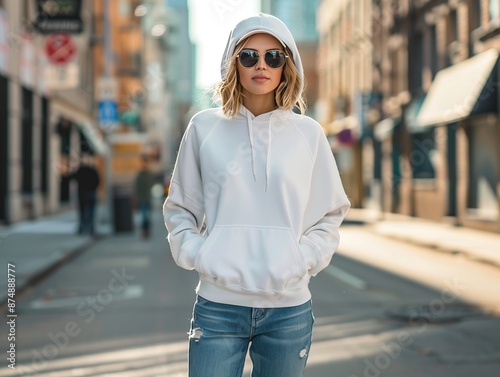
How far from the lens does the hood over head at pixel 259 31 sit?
2611mm

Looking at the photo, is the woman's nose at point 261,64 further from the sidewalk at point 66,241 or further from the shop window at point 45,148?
the shop window at point 45,148

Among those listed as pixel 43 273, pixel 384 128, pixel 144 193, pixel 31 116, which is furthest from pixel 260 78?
pixel 384 128

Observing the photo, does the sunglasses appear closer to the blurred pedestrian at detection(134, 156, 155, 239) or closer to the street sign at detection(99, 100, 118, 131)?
the blurred pedestrian at detection(134, 156, 155, 239)

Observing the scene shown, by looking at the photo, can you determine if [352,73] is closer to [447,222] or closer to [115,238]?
[447,222]

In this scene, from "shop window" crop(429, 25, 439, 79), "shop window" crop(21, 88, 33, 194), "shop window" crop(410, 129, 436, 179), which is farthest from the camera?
"shop window" crop(410, 129, 436, 179)

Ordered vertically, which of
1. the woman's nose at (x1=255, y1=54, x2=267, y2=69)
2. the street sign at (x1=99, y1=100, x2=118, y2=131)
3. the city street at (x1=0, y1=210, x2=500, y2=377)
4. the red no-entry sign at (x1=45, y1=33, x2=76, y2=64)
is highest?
Result: the red no-entry sign at (x1=45, y1=33, x2=76, y2=64)

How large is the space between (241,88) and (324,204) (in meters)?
0.48

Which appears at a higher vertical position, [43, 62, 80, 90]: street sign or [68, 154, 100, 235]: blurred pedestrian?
[43, 62, 80, 90]: street sign

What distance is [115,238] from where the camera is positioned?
18750mm

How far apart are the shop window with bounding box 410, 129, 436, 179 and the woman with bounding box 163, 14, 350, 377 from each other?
2294cm

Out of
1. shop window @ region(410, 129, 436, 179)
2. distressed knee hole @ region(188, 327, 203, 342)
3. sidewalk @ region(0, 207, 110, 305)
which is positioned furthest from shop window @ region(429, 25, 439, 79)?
distressed knee hole @ region(188, 327, 203, 342)

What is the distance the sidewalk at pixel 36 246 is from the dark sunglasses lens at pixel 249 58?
215 inches

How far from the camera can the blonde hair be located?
8.68 ft

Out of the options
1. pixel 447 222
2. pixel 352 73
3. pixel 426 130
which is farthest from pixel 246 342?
pixel 352 73
